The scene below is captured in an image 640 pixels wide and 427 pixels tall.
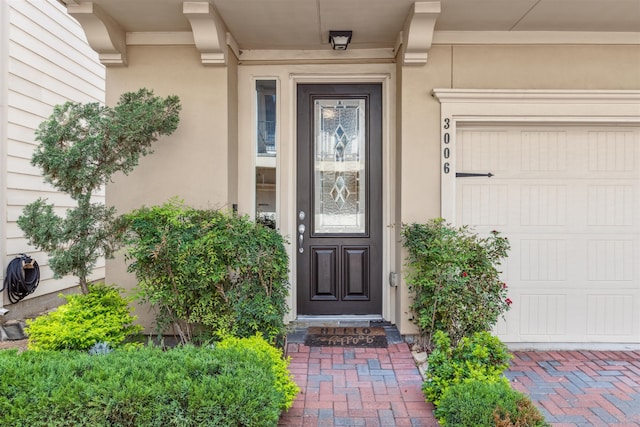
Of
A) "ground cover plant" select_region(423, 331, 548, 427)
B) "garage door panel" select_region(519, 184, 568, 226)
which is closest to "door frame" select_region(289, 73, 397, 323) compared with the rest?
"garage door panel" select_region(519, 184, 568, 226)

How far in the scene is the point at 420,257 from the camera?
351 centimetres

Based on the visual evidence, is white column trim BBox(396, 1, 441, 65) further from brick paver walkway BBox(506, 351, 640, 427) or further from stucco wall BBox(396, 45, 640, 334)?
brick paver walkway BBox(506, 351, 640, 427)

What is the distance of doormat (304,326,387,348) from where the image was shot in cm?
361

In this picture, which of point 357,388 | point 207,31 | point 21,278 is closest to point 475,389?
point 357,388

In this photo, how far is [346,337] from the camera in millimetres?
3752

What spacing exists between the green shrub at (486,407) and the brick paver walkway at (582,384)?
533 mm

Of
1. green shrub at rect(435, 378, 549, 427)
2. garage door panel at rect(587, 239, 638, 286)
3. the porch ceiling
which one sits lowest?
green shrub at rect(435, 378, 549, 427)

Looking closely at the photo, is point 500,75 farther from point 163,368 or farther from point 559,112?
point 163,368

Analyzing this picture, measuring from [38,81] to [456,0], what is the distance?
14.6 ft

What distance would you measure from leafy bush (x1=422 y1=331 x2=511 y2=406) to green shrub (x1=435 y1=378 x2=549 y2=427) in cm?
14

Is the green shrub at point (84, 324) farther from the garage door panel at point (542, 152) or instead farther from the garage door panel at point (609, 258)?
the garage door panel at point (609, 258)

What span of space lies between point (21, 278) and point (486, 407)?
174 inches

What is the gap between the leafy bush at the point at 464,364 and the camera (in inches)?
97.2

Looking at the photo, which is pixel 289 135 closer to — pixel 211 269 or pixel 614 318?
pixel 211 269
